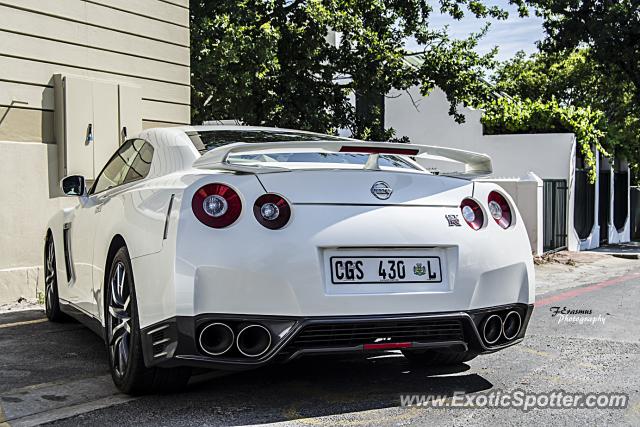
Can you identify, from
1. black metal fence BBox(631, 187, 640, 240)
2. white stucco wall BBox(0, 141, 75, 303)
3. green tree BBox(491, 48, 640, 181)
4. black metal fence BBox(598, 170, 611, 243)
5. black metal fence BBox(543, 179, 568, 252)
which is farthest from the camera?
green tree BBox(491, 48, 640, 181)

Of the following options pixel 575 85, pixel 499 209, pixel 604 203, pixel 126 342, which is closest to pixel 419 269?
pixel 499 209

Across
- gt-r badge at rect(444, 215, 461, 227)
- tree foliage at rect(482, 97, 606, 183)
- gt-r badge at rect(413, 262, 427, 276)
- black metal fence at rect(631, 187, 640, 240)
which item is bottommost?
black metal fence at rect(631, 187, 640, 240)

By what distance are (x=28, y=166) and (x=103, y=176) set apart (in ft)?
10.3

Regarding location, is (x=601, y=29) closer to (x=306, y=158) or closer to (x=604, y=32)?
(x=604, y=32)

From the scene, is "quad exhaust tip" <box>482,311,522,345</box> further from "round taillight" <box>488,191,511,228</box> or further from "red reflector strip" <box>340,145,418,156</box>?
"red reflector strip" <box>340,145,418,156</box>

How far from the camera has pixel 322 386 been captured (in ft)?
15.4

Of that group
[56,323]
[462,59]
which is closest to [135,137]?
[56,323]

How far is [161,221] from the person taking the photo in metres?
4.12

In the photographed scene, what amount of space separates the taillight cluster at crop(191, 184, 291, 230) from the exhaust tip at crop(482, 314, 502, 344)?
3.88 ft

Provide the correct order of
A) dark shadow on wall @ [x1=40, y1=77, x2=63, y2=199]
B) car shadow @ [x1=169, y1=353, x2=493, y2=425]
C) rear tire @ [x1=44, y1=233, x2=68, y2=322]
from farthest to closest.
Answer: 1. dark shadow on wall @ [x1=40, y1=77, x2=63, y2=199]
2. rear tire @ [x1=44, y1=233, x2=68, y2=322]
3. car shadow @ [x1=169, y1=353, x2=493, y2=425]

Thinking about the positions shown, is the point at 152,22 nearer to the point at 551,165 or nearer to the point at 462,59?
the point at 462,59

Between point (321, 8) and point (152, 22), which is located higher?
point (321, 8)

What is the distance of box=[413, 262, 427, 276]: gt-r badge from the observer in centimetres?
421

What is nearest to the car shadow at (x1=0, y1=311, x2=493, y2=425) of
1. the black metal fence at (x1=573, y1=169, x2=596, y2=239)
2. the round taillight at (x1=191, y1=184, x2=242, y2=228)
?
the round taillight at (x1=191, y1=184, x2=242, y2=228)
